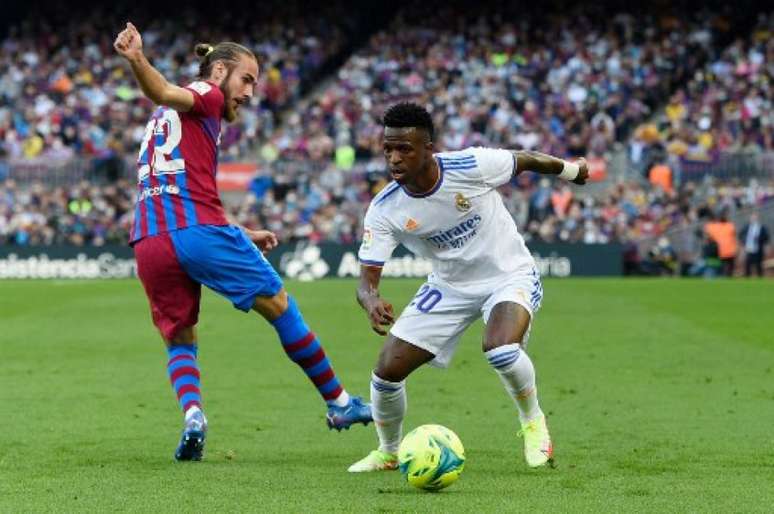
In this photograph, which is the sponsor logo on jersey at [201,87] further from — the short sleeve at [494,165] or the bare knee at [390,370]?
the bare knee at [390,370]

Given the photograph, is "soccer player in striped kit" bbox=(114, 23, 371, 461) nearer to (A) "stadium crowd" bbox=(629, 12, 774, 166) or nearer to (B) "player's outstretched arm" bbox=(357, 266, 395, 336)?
(B) "player's outstretched arm" bbox=(357, 266, 395, 336)

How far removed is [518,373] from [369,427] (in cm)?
226

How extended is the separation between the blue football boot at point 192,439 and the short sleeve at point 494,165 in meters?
2.11

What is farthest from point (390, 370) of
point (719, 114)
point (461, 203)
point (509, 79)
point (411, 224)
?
point (509, 79)

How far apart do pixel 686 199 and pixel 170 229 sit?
92.9 ft

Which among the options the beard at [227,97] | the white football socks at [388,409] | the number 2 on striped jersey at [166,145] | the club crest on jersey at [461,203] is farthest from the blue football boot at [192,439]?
the club crest on jersey at [461,203]

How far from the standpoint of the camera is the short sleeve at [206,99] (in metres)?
8.15

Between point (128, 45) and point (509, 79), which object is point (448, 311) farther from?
point (509, 79)

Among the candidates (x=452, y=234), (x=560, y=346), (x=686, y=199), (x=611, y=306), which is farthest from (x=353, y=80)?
(x=452, y=234)

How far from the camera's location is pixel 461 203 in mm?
8406

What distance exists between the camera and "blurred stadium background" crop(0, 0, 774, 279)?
116ft

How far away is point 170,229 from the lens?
27.4 feet

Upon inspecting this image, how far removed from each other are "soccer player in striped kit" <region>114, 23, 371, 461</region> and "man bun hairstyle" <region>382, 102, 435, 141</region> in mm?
905

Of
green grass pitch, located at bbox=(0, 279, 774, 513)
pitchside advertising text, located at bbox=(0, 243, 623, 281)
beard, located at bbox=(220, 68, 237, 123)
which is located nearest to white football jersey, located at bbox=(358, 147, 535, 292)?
beard, located at bbox=(220, 68, 237, 123)
